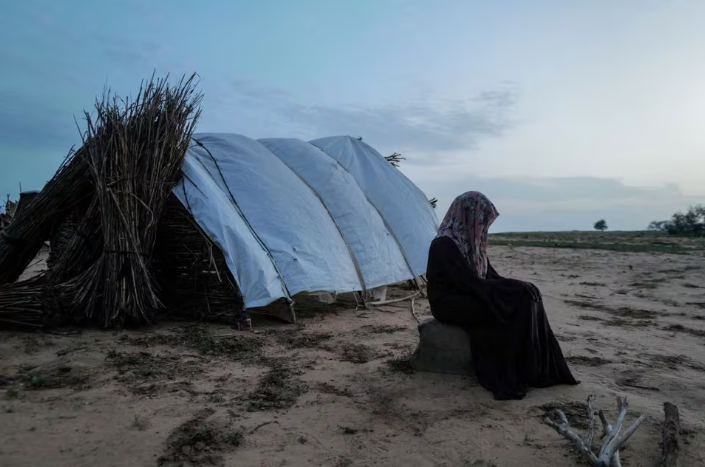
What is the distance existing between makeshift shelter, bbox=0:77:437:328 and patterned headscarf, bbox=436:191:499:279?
6.66 ft

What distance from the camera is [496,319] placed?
3568mm

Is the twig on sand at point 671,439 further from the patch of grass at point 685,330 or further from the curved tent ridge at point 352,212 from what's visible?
the curved tent ridge at point 352,212

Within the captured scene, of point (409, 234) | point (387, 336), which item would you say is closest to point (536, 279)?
point (409, 234)

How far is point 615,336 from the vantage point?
16.9ft

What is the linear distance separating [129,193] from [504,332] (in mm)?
3545

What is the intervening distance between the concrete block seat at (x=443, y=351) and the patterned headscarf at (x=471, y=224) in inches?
21.1

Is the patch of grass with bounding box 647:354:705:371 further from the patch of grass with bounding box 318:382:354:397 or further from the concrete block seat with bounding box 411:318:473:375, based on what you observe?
the patch of grass with bounding box 318:382:354:397

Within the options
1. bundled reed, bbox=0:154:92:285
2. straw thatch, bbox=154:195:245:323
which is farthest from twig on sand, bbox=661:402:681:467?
bundled reed, bbox=0:154:92:285

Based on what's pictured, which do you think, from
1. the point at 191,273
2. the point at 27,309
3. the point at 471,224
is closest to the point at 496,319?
the point at 471,224

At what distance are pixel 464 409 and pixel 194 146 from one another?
445 cm

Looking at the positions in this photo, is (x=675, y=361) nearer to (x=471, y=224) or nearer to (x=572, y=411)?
(x=572, y=411)

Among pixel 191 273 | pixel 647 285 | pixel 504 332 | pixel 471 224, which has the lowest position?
pixel 647 285

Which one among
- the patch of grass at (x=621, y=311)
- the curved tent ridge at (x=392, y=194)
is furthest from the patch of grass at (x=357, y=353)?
the patch of grass at (x=621, y=311)

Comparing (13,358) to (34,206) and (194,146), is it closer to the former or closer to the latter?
(34,206)
